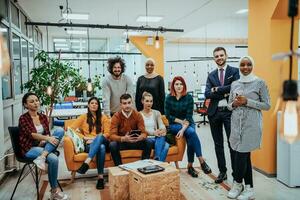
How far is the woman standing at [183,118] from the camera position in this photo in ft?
14.2

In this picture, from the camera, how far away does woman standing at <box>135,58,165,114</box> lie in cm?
446

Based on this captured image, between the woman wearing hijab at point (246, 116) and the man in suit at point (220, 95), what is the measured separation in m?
0.35

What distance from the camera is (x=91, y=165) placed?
398 centimetres

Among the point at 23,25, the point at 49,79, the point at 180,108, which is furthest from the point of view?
the point at 23,25

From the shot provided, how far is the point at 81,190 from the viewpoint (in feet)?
12.5

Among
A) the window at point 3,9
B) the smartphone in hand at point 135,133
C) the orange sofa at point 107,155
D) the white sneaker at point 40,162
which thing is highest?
the window at point 3,9

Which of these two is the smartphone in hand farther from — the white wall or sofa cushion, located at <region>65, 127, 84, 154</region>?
the white wall

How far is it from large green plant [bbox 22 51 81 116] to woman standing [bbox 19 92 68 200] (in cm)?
211

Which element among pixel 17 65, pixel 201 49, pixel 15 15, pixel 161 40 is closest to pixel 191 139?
pixel 17 65

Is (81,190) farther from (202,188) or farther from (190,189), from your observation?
(202,188)

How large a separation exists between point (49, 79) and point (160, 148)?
3.02 meters

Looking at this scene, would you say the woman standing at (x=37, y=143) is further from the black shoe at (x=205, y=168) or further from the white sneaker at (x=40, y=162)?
the black shoe at (x=205, y=168)

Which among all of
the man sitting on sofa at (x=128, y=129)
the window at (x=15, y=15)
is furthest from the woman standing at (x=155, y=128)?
the window at (x=15, y=15)

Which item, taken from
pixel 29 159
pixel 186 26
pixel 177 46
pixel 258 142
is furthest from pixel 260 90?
pixel 177 46
